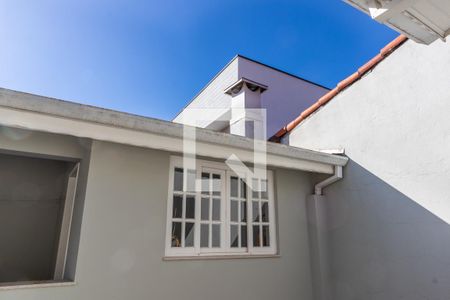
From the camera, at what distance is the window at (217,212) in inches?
241

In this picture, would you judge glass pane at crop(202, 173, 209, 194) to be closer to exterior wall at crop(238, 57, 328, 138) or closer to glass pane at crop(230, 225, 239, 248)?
glass pane at crop(230, 225, 239, 248)

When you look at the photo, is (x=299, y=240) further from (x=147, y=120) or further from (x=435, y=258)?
(x=147, y=120)

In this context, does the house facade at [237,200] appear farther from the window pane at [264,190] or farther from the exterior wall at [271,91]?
the exterior wall at [271,91]

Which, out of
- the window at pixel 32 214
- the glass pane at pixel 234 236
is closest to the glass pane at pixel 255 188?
the glass pane at pixel 234 236

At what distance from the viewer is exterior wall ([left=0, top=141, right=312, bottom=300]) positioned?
5043 mm

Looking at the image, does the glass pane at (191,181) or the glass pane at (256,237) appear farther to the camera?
the glass pane at (256,237)

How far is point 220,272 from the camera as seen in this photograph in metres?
6.15

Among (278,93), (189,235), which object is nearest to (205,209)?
(189,235)

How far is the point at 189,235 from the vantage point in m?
6.20

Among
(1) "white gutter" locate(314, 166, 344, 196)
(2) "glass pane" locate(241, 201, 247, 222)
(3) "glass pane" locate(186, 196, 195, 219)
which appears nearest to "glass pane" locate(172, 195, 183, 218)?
(3) "glass pane" locate(186, 196, 195, 219)

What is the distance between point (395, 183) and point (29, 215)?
800cm

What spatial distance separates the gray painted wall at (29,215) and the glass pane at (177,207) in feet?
9.39

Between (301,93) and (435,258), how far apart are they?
10129 mm

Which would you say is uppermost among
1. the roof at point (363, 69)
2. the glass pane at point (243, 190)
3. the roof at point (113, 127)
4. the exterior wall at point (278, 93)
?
the exterior wall at point (278, 93)
